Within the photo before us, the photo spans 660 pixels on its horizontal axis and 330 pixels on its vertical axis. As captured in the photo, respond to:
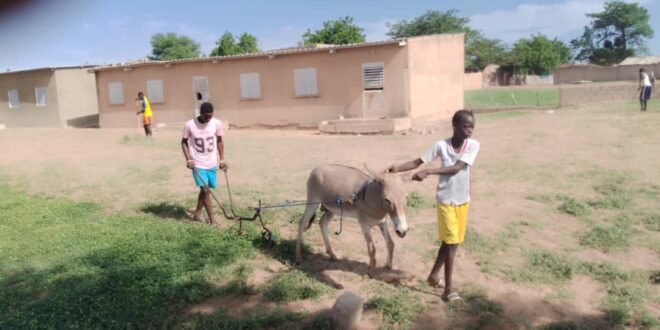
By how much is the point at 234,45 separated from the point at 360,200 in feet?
130

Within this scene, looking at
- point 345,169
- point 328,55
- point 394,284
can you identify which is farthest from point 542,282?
point 328,55

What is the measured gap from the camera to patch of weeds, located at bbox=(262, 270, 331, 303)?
477 cm

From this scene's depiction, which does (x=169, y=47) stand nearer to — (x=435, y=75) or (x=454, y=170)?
(x=435, y=75)

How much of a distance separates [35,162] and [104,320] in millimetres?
10208

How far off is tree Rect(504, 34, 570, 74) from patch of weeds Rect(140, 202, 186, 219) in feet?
190

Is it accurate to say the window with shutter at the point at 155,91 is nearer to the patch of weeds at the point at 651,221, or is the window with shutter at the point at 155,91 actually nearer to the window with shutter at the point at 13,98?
the window with shutter at the point at 13,98

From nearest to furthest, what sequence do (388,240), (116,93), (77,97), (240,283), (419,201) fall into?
(240,283) → (388,240) → (419,201) → (116,93) → (77,97)

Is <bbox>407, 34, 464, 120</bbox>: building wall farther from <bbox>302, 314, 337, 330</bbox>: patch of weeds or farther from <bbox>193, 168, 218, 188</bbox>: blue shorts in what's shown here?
<bbox>302, 314, 337, 330</bbox>: patch of weeds

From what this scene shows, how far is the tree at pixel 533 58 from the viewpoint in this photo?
197 feet

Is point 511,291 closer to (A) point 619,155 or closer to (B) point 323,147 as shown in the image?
(A) point 619,155

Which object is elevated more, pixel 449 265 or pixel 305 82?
pixel 305 82

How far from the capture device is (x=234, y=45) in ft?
139

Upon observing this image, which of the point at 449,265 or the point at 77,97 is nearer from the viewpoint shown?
the point at 449,265

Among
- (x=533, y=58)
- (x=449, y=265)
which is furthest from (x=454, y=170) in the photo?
(x=533, y=58)
